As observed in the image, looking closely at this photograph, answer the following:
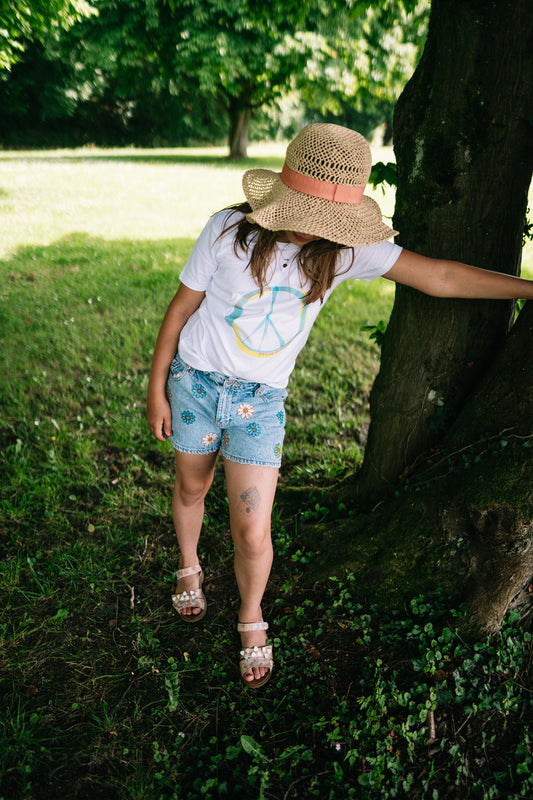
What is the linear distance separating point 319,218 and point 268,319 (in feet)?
1.39

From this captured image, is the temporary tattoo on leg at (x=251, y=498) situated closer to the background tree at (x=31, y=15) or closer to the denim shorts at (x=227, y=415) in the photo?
the denim shorts at (x=227, y=415)

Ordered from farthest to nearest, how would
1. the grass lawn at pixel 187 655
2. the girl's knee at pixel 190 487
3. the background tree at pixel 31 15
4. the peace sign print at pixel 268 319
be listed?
the background tree at pixel 31 15, the girl's knee at pixel 190 487, the peace sign print at pixel 268 319, the grass lawn at pixel 187 655

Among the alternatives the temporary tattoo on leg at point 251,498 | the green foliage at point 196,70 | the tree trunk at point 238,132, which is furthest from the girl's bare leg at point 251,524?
the tree trunk at point 238,132

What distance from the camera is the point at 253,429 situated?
2.06m

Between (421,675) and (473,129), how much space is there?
2124 mm

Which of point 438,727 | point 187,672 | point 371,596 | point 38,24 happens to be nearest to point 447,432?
point 371,596

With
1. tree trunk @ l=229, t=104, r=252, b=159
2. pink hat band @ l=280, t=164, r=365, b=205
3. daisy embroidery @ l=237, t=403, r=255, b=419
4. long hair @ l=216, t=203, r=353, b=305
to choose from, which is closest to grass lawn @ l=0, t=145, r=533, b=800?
daisy embroidery @ l=237, t=403, r=255, b=419

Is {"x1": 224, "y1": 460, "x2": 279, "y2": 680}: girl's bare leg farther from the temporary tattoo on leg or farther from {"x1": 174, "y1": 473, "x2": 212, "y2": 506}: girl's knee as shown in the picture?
{"x1": 174, "y1": 473, "x2": 212, "y2": 506}: girl's knee

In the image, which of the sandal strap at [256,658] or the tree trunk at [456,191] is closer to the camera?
the tree trunk at [456,191]

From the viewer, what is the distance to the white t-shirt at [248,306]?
191 centimetres

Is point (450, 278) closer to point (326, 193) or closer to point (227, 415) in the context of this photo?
point (326, 193)

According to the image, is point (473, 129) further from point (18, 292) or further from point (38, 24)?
point (38, 24)

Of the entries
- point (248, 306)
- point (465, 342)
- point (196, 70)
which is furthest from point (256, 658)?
point (196, 70)

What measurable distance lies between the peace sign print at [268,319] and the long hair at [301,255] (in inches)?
2.2
